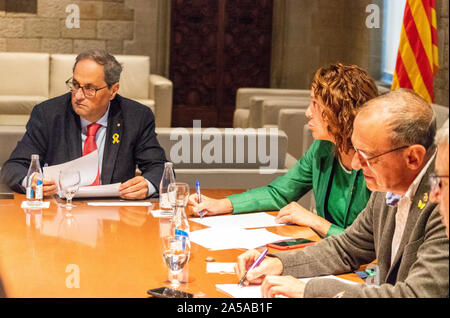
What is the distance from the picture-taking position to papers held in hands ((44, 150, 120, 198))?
292cm

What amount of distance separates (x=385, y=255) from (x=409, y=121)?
401mm

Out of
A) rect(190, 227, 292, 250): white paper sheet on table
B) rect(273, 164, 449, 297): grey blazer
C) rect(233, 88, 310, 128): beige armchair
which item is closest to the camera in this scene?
rect(273, 164, 449, 297): grey blazer

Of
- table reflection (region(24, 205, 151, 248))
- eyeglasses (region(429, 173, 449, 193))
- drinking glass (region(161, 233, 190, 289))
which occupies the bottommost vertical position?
table reflection (region(24, 205, 151, 248))

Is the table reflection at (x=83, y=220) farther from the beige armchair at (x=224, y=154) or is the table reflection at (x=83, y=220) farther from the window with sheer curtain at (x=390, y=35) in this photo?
the window with sheer curtain at (x=390, y=35)

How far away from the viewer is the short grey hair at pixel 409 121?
6.04 ft

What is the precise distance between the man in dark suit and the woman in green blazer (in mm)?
533

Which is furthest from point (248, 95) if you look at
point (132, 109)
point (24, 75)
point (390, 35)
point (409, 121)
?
point (409, 121)

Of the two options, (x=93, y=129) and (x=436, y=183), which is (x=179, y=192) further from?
(x=436, y=183)

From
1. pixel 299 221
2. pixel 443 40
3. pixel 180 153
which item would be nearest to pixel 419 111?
pixel 299 221

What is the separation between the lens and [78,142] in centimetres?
325

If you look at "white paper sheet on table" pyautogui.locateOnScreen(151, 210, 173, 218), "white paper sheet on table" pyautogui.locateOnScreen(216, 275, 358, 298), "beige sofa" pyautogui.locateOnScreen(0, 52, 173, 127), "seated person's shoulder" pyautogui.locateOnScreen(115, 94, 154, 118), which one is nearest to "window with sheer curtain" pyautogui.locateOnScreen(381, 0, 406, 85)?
"beige sofa" pyautogui.locateOnScreen(0, 52, 173, 127)

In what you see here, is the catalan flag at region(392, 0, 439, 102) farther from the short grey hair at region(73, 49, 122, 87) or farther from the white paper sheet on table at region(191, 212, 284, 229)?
the white paper sheet on table at region(191, 212, 284, 229)

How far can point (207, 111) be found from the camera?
1016cm

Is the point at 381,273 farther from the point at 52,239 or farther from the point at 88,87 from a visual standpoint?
the point at 88,87
